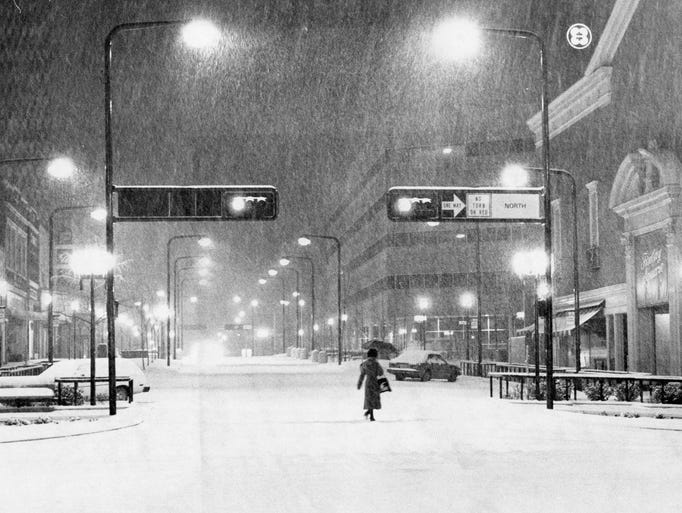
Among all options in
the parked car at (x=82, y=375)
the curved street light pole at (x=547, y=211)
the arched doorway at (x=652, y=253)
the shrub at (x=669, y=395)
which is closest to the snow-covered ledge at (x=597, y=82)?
the arched doorway at (x=652, y=253)

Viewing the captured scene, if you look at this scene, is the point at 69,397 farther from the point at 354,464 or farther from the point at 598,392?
the point at 354,464

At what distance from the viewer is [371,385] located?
23594 mm

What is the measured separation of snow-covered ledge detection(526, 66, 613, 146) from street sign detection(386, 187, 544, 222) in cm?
1569

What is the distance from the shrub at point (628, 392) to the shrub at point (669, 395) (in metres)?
0.60

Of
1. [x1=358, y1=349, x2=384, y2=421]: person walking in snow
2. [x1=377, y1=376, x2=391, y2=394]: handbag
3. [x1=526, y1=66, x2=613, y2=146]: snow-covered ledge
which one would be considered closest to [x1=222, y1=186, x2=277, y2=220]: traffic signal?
[x1=358, y1=349, x2=384, y2=421]: person walking in snow

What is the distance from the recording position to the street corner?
1981 cm

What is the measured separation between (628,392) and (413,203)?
7.76 metres

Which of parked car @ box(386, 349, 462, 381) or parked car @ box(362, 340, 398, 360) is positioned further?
parked car @ box(362, 340, 398, 360)

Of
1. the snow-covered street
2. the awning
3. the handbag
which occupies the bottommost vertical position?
the snow-covered street

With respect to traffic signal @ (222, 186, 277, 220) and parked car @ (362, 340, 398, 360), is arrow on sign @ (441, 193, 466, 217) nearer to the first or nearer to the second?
traffic signal @ (222, 186, 277, 220)

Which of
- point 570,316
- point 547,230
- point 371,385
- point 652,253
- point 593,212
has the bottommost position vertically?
point 371,385

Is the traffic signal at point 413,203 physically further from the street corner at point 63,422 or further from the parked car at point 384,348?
the parked car at point 384,348

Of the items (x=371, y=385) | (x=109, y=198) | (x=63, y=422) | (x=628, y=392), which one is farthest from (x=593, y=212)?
(x=63, y=422)

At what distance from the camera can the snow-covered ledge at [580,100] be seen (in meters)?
41.9
